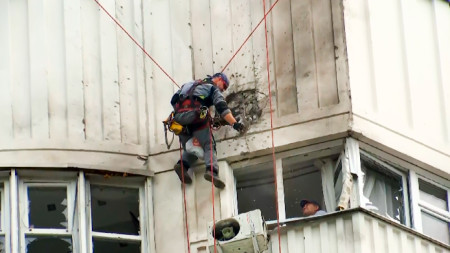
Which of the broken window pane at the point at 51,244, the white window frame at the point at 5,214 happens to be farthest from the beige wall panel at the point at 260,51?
the white window frame at the point at 5,214

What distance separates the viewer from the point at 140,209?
84.3 ft

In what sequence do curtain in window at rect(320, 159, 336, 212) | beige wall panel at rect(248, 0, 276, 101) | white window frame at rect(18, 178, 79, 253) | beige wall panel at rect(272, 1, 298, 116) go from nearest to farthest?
white window frame at rect(18, 178, 79, 253)
curtain in window at rect(320, 159, 336, 212)
beige wall panel at rect(272, 1, 298, 116)
beige wall panel at rect(248, 0, 276, 101)

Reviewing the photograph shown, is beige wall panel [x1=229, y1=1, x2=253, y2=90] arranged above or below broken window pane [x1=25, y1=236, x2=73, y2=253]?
above

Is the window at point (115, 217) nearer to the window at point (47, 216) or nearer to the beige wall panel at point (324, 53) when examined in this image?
the window at point (47, 216)

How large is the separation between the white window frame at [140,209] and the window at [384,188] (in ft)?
8.94

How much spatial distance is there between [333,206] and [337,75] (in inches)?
62.0

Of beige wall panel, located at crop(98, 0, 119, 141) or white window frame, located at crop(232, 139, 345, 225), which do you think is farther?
beige wall panel, located at crop(98, 0, 119, 141)

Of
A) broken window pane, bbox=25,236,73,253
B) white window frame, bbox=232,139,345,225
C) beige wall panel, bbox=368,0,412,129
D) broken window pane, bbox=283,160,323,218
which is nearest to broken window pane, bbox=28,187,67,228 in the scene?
broken window pane, bbox=25,236,73,253

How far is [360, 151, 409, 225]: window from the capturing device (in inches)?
998

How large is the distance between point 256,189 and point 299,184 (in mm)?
537

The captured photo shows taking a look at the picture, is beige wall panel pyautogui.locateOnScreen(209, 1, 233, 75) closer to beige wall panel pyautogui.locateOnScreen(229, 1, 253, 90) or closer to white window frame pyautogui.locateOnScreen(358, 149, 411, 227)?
beige wall panel pyautogui.locateOnScreen(229, 1, 253, 90)

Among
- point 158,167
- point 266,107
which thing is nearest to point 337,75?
point 266,107

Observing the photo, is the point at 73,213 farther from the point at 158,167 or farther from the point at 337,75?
the point at 337,75

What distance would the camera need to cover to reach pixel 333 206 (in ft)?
82.4
